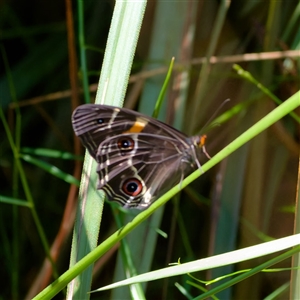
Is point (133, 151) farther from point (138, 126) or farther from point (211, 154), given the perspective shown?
point (211, 154)

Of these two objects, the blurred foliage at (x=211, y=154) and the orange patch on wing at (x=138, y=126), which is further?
the blurred foliage at (x=211, y=154)

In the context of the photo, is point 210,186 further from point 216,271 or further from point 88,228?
point 88,228

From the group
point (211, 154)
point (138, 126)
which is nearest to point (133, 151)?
point (138, 126)

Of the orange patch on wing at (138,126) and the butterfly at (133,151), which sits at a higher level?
the orange patch on wing at (138,126)

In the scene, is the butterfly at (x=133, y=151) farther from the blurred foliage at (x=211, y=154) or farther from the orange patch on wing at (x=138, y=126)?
the blurred foliage at (x=211, y=154)

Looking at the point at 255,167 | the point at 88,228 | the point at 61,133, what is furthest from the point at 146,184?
the point at 61,133

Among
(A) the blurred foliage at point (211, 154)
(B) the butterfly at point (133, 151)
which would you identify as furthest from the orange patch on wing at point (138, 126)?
(A) the blurred foliage at point (211, 154)

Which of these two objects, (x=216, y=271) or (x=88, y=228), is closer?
(x=88, y=228)
